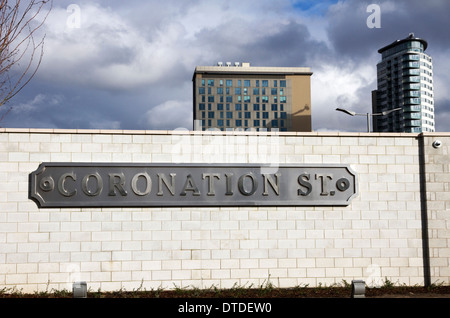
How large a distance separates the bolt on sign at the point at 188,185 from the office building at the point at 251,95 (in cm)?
11790

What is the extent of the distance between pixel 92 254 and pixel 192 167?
321 centimetres

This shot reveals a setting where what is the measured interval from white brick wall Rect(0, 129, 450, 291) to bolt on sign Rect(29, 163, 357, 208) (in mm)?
203

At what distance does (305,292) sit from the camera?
471 inches

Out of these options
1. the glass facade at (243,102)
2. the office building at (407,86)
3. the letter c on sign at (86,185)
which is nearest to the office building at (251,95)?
the glass facade at (243,102)

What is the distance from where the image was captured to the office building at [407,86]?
127 metres

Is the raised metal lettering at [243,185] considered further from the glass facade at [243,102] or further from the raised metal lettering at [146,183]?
the glass facade at [243,102]

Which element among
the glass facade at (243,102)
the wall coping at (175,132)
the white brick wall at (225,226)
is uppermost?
the glass facade at (243,102)

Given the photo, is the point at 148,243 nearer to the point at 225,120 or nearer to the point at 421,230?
the point at 421,230

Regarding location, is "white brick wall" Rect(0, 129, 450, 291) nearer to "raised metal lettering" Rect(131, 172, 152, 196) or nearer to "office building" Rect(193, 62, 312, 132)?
"raised metal lettering" Rect(131, 172, 152, 196)

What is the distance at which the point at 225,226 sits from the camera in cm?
1241

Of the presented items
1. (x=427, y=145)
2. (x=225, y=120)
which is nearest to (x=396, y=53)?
(x=225, y=120)

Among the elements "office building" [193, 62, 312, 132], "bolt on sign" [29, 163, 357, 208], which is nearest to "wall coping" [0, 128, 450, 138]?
"bolt on sign" [29, 163, 357, 208]

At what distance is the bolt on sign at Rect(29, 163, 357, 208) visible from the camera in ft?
39.5

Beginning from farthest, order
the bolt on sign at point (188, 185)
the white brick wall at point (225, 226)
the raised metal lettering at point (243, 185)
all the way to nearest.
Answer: the raised metal lettering at point (243, 185) < the bolt on sign at point (188, 185) < the white brick wall at point (225, 226)
